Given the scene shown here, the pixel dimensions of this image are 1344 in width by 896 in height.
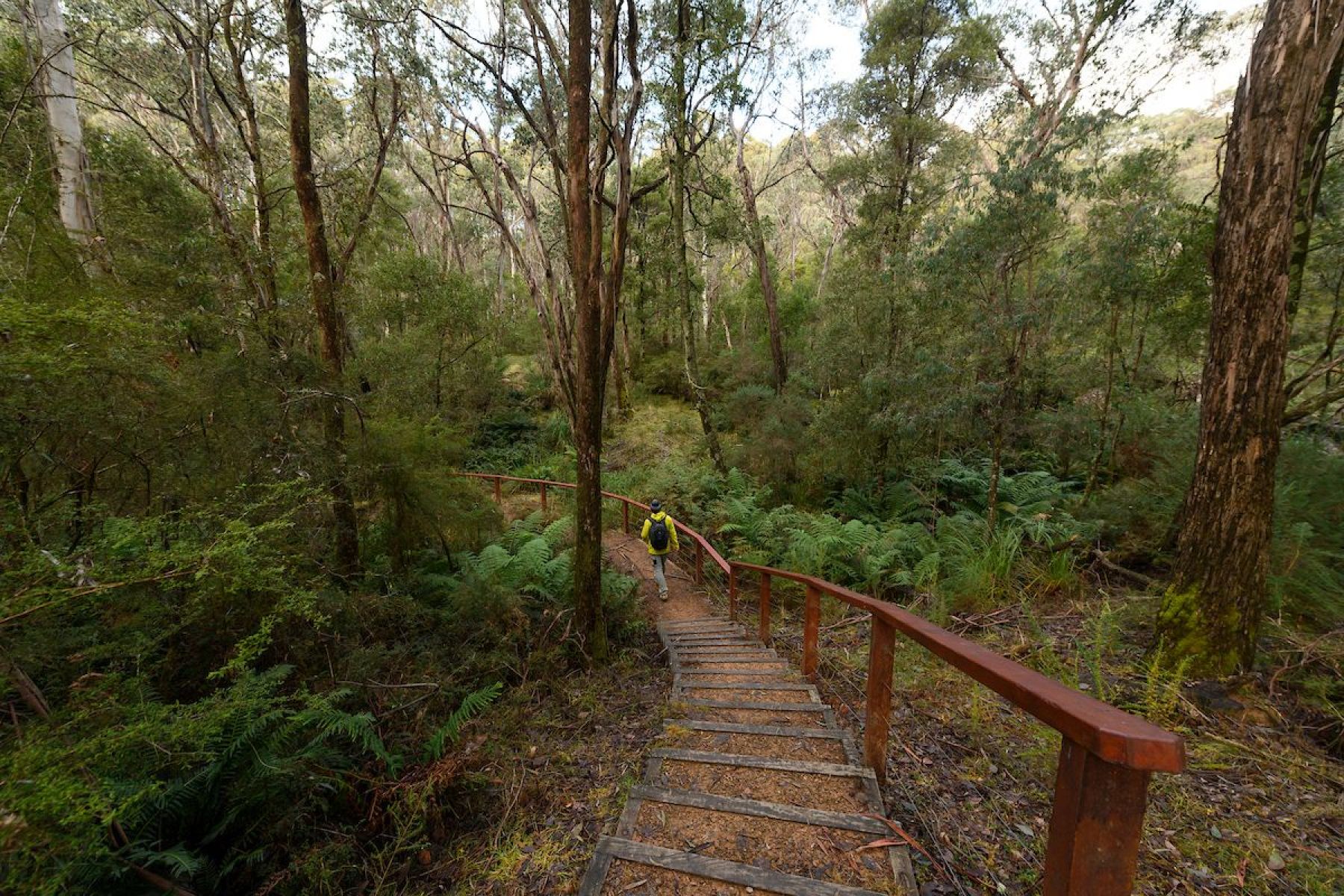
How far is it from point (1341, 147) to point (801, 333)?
13326mm

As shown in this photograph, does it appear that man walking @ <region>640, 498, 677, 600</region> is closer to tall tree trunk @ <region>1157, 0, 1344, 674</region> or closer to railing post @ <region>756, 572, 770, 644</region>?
railing post @ <region>756, 572, 770, 644</region>

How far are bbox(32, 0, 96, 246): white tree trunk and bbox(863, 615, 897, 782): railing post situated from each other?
1006cm

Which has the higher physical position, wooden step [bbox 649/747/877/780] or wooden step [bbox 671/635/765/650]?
wooden step [bbox 649/747/877/780]

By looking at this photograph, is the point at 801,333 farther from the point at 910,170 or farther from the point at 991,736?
the point at 991,736

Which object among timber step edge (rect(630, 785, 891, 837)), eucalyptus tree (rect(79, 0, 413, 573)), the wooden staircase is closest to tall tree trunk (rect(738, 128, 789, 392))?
eucalyptus tree (rect(79, 0, 413, 573))

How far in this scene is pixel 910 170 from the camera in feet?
45.5

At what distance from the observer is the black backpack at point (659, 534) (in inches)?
315

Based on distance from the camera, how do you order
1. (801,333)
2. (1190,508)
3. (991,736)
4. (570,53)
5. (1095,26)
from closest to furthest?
(991,736) < (1190,508) < (570,53) < (1095,26) < (801,333)

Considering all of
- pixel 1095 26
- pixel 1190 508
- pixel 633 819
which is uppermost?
pixel 1095 26

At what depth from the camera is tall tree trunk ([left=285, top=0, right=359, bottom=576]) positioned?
5593mm

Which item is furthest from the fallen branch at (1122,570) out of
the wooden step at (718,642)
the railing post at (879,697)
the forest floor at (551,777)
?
the forest floor at (551,777)

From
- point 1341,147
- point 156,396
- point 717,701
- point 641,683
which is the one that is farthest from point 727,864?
point 1341,147

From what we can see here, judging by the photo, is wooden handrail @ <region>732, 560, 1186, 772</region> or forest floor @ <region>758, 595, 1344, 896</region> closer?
wooden handrail @ <region>732, 560, 1186, 772</region>

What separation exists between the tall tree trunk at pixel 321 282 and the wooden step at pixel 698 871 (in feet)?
15.8
